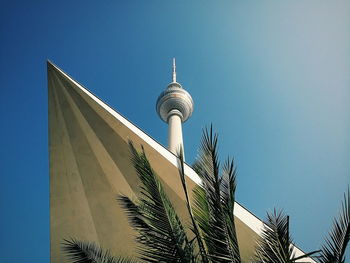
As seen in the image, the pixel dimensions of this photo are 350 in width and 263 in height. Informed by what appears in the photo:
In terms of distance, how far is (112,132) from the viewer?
9273 mm

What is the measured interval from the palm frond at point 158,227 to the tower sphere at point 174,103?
2752 cm

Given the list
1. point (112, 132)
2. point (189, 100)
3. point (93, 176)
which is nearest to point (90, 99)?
point (112, 132)

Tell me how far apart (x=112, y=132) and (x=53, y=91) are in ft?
6.48

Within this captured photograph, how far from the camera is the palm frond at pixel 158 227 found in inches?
152

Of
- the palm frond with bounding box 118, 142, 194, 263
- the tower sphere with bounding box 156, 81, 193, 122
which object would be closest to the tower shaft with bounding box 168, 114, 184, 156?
the tower sphere with bounding box 156, 81, 193, 122

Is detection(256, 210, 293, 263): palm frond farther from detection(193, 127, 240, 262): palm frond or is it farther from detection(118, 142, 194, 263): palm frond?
detection(118, 142, 194, 263): palm frond

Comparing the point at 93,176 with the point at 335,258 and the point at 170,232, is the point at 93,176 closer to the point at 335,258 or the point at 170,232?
the point at 170,232

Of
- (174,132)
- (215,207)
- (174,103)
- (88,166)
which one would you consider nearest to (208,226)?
(215,207)

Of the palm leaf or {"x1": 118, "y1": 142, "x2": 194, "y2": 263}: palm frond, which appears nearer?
the palm leaf

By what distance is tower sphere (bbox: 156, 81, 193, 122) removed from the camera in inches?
1271

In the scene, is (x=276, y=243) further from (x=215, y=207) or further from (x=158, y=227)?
(x=158, y=227)

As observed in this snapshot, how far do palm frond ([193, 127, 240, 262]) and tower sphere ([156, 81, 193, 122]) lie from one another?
2769 centimetres

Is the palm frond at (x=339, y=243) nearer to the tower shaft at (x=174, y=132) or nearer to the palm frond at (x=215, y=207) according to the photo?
the palm frond at (x=215, y=207)

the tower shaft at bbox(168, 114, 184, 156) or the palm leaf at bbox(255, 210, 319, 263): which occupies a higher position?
the tower shaft at bbox(168, 114, 184, 156)
